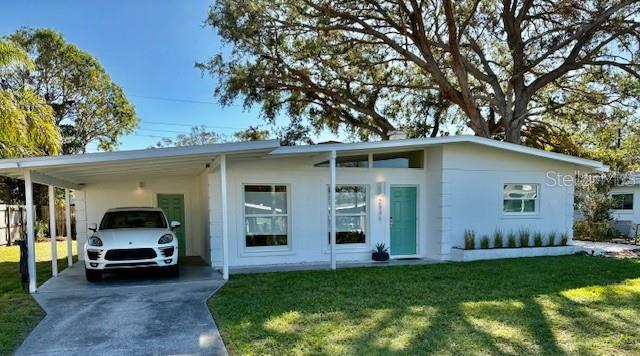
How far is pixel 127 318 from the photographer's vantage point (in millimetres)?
5652

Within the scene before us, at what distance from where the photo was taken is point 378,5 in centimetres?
1462

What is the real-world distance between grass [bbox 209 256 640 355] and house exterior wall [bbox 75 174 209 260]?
4523 mm

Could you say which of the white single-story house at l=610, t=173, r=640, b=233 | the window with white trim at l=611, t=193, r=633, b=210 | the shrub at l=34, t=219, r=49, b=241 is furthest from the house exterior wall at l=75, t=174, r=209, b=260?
the window with white trim at l=611, t=193, r=633, b=210

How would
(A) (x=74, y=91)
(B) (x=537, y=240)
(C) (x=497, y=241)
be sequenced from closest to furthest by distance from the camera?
(C) (x=497, y=241) → (B) (x=537, y=240) → (A) (x=74, y=91)

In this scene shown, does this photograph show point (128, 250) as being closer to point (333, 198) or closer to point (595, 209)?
point (333, 198)

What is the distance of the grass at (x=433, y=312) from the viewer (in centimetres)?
454

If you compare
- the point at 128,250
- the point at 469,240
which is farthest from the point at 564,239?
the point at 128,250

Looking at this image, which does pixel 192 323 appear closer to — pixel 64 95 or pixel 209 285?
pixel 209 285

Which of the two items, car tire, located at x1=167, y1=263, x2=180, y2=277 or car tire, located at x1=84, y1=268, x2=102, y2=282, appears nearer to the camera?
car tire, located at x1=84, y1=268, x2=102, y2=282

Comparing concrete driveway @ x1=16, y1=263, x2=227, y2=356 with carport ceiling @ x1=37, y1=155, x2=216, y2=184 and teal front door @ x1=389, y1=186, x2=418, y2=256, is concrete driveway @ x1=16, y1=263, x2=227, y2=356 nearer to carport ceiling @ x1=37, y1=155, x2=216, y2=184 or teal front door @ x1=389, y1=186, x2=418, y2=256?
carport ceiling @ x1=37, y1=155, x2=216, y2=184

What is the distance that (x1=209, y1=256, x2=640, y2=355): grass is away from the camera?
454 cm

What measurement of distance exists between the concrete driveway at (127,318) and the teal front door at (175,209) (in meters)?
3.96

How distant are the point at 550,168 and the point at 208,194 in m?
8.88

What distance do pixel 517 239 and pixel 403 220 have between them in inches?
119
